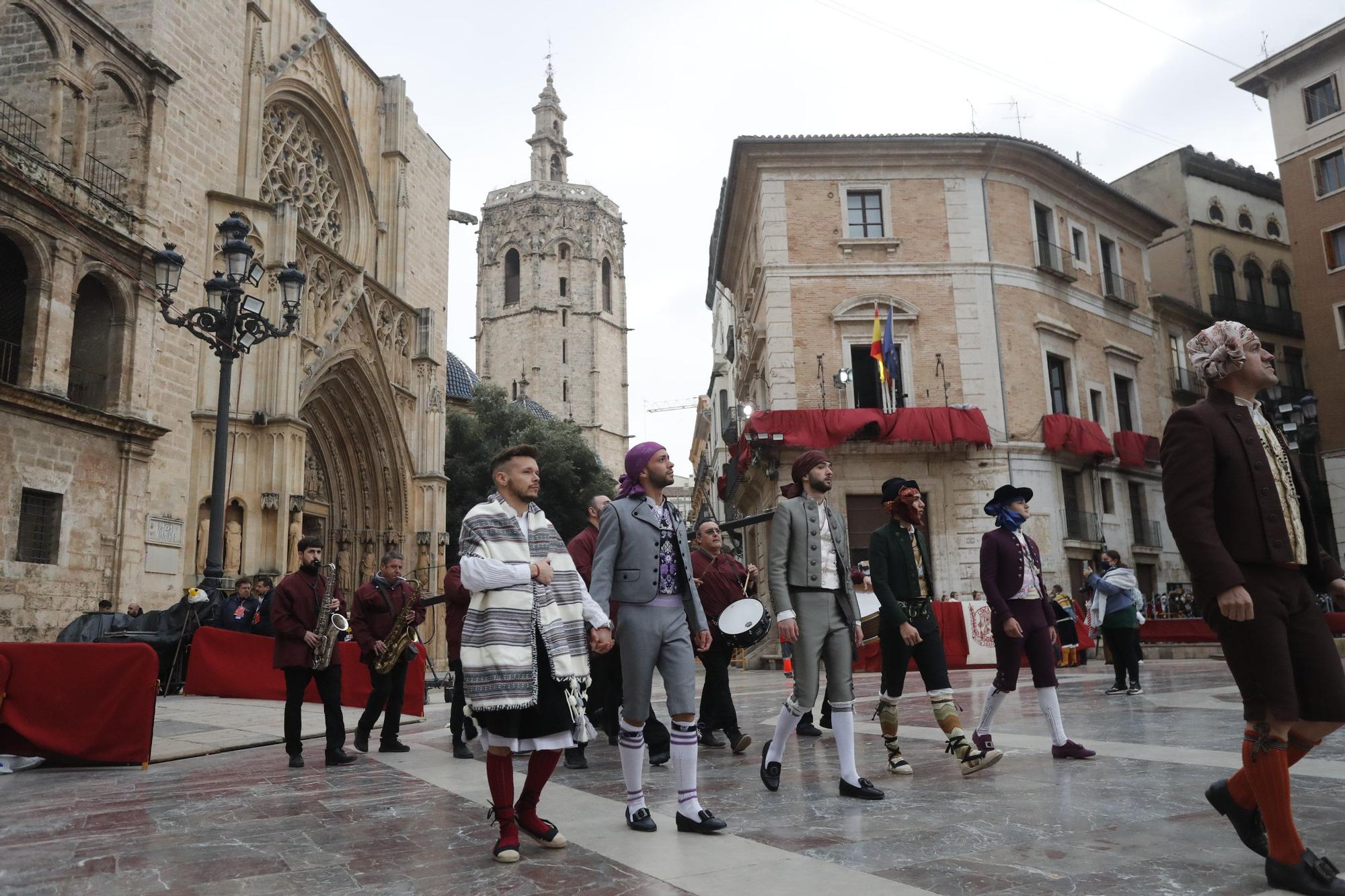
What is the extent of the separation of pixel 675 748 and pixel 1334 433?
33.6 metres

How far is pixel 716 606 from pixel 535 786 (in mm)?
4138

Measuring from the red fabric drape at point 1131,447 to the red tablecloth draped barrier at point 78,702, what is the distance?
2457cm

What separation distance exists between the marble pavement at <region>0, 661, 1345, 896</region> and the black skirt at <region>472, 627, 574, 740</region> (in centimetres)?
50

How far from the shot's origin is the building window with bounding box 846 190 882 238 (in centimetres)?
2503

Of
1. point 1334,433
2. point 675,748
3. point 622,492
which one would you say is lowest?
point 675,748

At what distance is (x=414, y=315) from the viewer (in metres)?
30.5

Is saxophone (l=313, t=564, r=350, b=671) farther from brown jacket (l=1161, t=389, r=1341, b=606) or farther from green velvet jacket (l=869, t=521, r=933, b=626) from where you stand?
brown jacket (l=1161, t=389, r=1341, b=606)

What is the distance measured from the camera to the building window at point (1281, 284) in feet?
120

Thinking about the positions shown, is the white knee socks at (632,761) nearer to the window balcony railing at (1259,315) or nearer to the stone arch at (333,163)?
the stone arch at (333,163)

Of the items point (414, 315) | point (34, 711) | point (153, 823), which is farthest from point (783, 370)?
point (153, 823)

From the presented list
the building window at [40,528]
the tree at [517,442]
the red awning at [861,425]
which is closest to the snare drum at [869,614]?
the red awning at [861,425]

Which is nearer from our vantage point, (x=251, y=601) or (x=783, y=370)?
(x=251, y=601)

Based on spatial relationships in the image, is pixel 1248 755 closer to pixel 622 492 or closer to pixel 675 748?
pixel 675 748

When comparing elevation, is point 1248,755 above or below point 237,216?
below
